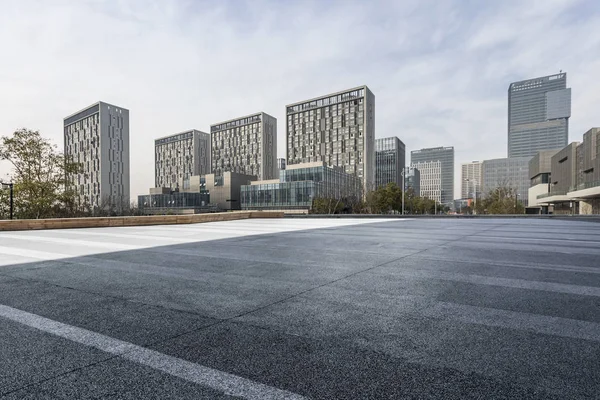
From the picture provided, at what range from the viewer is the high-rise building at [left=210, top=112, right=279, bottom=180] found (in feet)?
463

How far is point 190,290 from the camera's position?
4.86 meters

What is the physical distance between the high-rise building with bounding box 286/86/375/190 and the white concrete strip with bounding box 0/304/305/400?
4374 inches

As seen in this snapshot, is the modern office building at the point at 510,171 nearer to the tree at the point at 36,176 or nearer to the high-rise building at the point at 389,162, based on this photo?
the high-rise building at the point at 389,162

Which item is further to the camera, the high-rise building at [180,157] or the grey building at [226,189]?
the high-rise building at [180,157]

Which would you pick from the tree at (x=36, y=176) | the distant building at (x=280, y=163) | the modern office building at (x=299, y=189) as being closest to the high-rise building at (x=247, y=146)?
the distant building at (x=280, y=163)

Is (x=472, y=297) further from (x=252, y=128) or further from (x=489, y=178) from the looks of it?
(x=489, y=178)

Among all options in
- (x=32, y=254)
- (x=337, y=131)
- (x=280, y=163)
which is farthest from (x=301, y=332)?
(x=280, y=163)

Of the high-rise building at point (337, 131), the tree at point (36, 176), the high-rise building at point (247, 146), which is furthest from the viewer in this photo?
the high-rise building at point (247, 146)

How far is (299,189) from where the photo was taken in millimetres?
84188

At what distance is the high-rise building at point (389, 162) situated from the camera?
158625mm

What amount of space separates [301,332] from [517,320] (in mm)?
2485

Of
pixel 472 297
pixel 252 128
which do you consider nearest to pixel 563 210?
pixel 472 297

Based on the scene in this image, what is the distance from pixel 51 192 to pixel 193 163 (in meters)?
134

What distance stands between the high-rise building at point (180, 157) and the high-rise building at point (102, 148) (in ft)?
104
